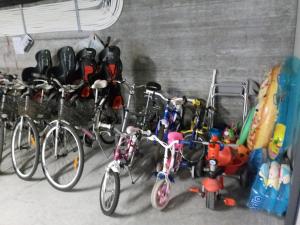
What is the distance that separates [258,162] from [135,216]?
1103 mm

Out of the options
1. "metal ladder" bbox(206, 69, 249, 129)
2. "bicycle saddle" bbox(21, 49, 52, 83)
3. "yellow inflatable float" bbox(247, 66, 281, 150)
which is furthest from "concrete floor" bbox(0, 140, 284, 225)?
"bicycle saddle" bbox(21, 49, 52, 83)

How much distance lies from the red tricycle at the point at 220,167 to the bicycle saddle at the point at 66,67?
6.71 feet

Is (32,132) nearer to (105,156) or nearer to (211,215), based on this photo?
(105,156)

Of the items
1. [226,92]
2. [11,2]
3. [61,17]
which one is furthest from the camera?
[11,2]

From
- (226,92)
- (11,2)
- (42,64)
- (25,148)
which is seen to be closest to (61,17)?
(42,64)

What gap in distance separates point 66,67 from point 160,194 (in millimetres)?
2143

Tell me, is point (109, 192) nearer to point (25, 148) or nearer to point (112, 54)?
point (25, 148)

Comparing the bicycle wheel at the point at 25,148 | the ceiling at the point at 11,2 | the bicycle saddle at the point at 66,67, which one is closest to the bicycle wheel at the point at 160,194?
the bicycle wheel at the point at 25,148

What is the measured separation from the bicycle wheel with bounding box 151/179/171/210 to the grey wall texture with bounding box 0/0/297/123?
1.43m

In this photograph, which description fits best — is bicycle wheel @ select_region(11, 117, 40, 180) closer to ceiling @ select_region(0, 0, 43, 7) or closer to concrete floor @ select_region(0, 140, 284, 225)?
concrete floor @ select_region(0, 140, 284, 225)

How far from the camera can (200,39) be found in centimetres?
302

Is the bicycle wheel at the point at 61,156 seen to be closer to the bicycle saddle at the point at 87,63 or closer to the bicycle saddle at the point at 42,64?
the bicycle saddle at the point at 87,63

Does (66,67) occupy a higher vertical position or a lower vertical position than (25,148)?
higher

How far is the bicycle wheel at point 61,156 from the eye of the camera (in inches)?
93.7
